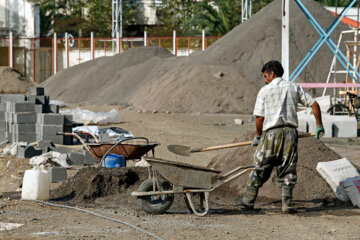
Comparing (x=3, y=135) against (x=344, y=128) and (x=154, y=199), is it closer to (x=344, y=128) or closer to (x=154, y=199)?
(x=154, y=199)

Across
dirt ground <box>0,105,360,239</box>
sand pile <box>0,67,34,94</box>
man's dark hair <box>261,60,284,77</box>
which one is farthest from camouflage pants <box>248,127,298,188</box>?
sand pile <box>0,67,34,94</box>

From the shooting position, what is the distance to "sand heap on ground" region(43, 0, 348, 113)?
2291cm

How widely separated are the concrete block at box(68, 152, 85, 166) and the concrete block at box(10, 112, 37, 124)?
2.51 meters

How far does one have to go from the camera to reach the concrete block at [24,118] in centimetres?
1253

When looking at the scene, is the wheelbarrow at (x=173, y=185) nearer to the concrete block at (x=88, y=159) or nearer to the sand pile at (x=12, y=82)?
the concrete block at (x=88, y=159)

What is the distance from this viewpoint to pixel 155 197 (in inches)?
273

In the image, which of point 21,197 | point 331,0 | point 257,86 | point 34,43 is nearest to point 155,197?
point 21,197

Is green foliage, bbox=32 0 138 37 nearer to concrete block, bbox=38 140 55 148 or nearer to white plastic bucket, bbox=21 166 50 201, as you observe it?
concrete block, bbox=38 140 55 148

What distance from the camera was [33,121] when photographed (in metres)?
12.6

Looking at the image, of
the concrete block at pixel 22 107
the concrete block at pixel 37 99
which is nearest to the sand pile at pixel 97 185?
the concrete block at pixel 22 107

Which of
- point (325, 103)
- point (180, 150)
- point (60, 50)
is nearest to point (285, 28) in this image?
point (325, 103)

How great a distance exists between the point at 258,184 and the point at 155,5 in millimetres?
41329

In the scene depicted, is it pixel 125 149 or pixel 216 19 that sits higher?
pixel 216 19

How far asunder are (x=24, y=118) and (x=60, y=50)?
26.3 m
